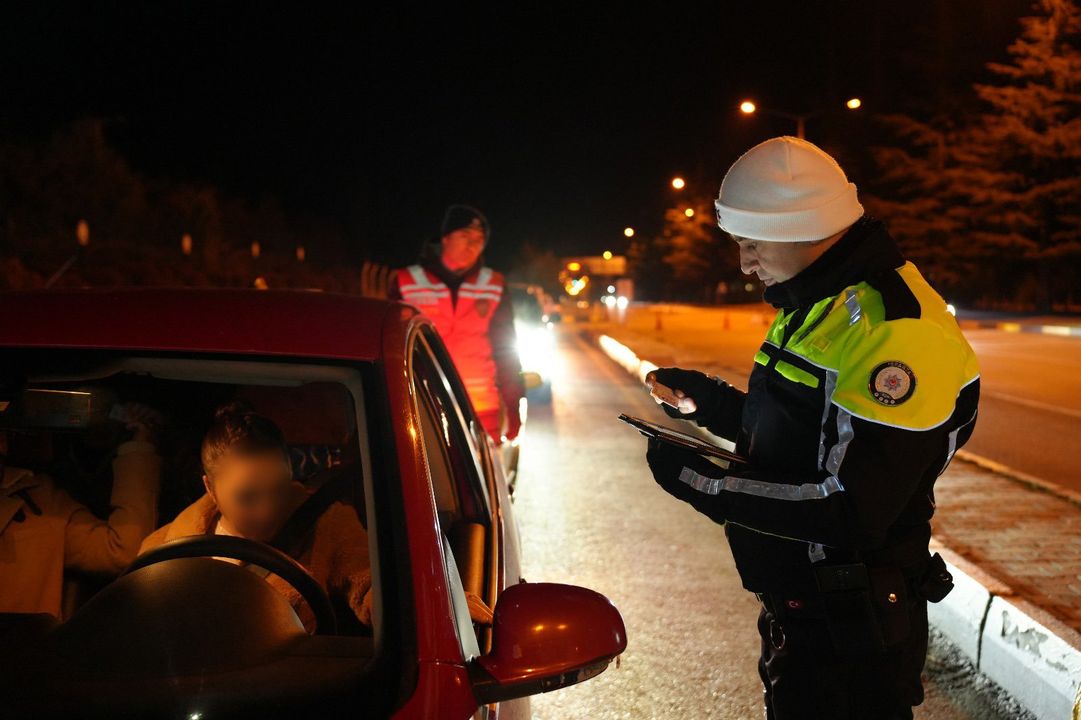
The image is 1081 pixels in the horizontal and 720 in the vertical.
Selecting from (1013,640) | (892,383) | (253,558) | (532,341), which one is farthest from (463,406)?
(532,341)

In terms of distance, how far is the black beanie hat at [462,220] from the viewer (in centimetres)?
509

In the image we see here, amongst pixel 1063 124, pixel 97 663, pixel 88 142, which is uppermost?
pixel 1063 124

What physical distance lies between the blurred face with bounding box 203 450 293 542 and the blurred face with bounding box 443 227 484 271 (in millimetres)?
2769

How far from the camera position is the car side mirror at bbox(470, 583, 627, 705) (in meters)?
1.66

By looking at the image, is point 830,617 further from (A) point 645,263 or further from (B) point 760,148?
(A) point 645,263

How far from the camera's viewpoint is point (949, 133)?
137ft

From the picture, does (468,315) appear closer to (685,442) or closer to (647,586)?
(647,586)

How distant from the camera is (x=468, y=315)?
510cm

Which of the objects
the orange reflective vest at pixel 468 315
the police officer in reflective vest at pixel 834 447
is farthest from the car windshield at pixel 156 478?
the orange reflective vest at pixel 468 315

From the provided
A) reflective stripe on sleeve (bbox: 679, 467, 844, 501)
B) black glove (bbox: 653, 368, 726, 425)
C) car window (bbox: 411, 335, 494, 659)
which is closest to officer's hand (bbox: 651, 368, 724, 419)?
black glove (bbox: 653, 368, 726, 425)

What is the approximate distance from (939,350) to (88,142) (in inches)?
1604

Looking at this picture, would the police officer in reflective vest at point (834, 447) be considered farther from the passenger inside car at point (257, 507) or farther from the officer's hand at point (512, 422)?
the officer's hand at point (512, 422)

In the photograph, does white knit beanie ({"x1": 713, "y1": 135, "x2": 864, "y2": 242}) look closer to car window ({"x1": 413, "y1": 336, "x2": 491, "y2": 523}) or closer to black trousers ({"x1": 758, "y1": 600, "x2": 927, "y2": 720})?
black trousers ({"x1": 758, "y1": 600, "x2": 927, "y2": 720})

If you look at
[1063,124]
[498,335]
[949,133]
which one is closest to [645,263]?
[949,133]
